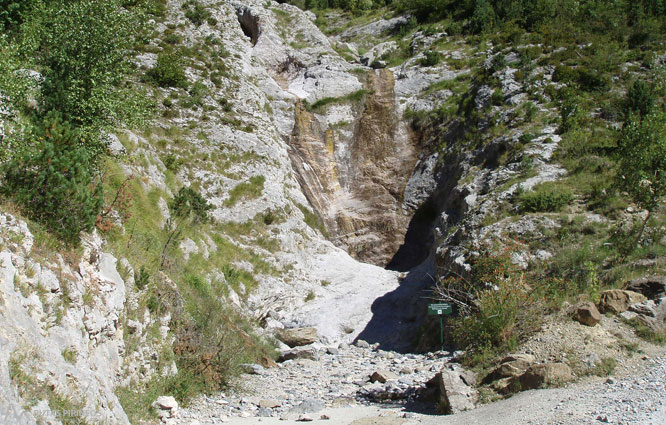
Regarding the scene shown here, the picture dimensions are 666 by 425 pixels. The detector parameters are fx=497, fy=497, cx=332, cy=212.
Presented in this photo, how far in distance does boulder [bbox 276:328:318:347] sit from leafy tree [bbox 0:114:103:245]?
11.3 meters

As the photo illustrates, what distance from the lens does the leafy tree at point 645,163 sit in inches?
659

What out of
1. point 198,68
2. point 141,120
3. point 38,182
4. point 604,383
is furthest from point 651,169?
point 198,68

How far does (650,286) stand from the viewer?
13164mm

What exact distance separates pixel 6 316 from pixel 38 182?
3.18 metres

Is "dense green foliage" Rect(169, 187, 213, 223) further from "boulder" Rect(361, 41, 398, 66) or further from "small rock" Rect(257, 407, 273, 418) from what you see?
"boulder" Rect(361, 41, 398, 66)

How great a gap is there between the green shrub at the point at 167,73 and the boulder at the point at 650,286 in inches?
998

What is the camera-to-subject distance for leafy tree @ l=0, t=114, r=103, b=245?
891cm

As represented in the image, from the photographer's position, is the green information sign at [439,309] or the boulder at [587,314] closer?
the boulder at [587,314]

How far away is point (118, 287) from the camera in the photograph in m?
10.2

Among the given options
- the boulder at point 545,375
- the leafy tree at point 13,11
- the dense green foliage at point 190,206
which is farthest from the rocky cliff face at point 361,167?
the boulder at point 545,375

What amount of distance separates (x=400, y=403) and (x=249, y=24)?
122ft

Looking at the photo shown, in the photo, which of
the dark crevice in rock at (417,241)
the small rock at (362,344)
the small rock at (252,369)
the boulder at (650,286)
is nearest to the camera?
the boulder at (650,286)

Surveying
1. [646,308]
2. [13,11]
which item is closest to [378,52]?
[13,11]

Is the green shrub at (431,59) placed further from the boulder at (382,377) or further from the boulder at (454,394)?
the boulder at (454,394)
